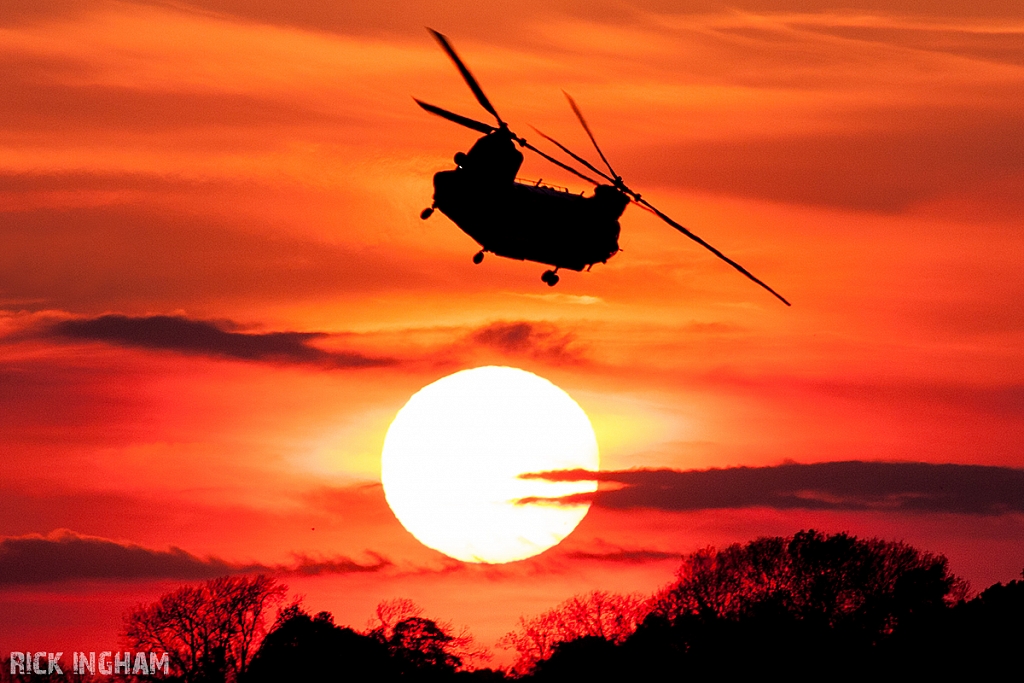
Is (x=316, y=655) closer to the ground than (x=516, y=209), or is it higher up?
closer to the ground

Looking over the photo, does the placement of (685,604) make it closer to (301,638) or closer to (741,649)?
(741,649)

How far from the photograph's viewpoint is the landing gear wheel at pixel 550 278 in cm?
7831

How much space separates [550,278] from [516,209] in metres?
5.21

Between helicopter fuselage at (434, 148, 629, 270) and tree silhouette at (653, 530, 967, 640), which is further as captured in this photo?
tree silhouette at (653, 530, 967, 640)

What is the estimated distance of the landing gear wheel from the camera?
3083 inches

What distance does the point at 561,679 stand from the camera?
394 ft

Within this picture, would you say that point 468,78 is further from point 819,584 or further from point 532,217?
point 819,584

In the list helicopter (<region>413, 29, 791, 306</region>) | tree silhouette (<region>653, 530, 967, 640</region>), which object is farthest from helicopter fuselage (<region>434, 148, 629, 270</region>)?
tree silhouette (<region>653, 530, 967, 640</region>)

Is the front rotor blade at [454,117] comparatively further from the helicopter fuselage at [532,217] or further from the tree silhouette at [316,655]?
the tree silhouette at [316,655]

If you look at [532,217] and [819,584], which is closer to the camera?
[532,217]

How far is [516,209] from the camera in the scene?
7494cm

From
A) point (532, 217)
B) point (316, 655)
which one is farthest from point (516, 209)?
point (316, 655)

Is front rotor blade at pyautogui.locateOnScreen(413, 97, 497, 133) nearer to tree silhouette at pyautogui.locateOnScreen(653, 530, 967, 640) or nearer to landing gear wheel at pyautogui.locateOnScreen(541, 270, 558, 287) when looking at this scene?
landing gear wheel at pyautogui.locateOnScreen(541, 270, 558, 287)

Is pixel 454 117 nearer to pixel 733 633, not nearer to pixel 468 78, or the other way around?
pixel 468 78
